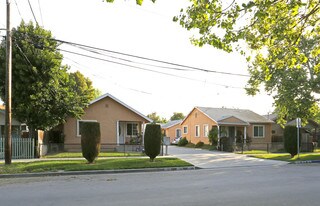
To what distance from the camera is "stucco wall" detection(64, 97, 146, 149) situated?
3041cm

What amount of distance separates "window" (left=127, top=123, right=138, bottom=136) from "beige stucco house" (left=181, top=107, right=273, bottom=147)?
910cm

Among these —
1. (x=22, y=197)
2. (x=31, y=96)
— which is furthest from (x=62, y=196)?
(x=31, y=96)

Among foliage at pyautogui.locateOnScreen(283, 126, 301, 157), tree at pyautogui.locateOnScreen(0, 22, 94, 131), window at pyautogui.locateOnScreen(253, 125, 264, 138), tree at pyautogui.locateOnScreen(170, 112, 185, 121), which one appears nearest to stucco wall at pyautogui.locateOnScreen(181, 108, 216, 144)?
window at pyautogui.locateOnScreen(253, 125, 264, 138)

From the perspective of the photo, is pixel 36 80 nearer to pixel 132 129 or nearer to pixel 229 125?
pixel 132 129

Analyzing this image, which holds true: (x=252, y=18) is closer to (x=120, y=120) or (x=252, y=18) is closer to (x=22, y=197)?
(x=22, y=197)

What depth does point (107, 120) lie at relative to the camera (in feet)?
103

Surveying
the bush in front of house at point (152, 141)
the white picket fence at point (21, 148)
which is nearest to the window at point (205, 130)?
the bush in front of house at point (152, 141)

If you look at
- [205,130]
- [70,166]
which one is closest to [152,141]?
[70,166]

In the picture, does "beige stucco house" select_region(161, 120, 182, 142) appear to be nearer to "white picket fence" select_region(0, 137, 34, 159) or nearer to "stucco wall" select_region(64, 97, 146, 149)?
"stucco wall" select_region(64, 97, 146, 149)

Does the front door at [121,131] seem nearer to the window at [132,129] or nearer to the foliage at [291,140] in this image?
the window at [132,129]

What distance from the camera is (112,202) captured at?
29.0ft

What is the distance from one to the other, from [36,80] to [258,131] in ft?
88.3

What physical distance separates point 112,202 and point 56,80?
653 inches

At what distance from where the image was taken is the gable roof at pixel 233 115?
4047 cm
